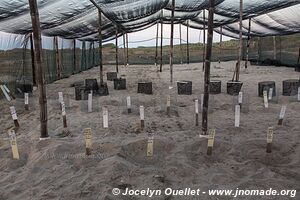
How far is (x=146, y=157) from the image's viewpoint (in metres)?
5.33

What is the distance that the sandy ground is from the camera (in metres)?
4.28

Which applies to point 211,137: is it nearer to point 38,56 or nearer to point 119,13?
point 38,56

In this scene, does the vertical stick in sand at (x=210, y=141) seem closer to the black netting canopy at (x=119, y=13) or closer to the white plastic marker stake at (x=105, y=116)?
the white plastic marker stake at (x=105, y=116)

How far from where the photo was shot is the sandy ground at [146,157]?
4.28 m

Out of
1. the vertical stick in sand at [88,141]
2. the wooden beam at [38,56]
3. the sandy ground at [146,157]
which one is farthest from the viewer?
the wooden beam at [38,56]

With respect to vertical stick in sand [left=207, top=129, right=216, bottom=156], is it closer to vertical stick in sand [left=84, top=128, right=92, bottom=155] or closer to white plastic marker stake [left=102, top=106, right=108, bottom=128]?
vertical stick in sand [left=84, top=128, right=92, bottom=155]

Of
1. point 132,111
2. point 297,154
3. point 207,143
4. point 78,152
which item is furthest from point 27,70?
point 297,154

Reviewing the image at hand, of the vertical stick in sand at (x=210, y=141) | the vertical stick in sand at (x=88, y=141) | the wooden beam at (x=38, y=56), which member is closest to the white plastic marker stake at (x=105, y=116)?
the wooden beam at (x=38, y=56)

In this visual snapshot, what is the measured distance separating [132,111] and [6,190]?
4.79 meters

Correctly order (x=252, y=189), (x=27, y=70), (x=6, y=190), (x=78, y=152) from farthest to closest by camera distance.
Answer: (x=27, y=70) → (x=78, y=152) → (x=6, y=190) → (x=252, y=189)

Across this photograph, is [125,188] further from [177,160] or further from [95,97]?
[95,97]

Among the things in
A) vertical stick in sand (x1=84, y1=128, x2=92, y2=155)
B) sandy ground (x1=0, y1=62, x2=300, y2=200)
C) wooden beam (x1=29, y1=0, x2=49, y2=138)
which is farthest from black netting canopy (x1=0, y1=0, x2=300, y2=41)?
vertical stick in sand (x1=84, y1=128, x2=92, y2=155)

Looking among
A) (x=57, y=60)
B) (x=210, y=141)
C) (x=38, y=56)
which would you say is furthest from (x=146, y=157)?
(x=57, y=60)

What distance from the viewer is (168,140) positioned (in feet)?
19.5
